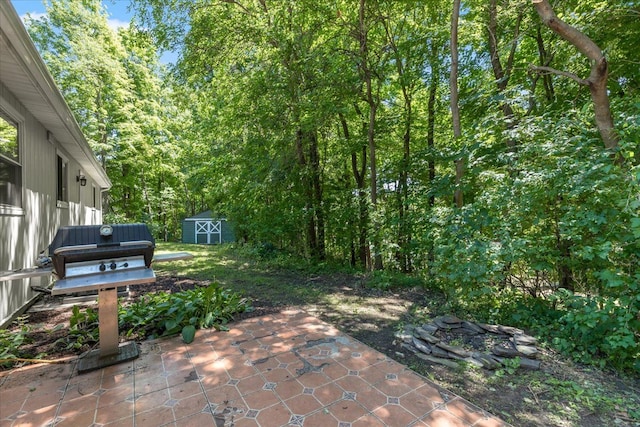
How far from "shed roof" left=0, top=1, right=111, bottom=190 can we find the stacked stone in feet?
14.0

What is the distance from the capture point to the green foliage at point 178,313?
331cm

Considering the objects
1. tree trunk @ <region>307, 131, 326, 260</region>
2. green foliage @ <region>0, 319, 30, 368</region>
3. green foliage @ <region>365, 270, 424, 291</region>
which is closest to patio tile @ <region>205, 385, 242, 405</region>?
green foliage @ <region>0, 319, 30, 368</region>

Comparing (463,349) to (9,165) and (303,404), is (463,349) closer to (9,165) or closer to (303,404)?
(303,404)

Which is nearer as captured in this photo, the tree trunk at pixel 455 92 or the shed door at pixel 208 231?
the tree trunk at pixel 455 92

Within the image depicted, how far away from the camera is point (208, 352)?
287 cm

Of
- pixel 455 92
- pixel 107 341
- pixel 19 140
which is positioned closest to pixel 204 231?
pixel 19 140

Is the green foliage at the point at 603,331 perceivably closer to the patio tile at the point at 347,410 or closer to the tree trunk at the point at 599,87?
the tree trunk at the point at 599,87

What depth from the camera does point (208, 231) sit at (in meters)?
17.9

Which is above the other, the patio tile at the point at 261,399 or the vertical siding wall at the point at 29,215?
the vertical siding wall at the point at 29,215

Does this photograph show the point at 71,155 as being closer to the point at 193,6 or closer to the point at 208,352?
the point at 193,6


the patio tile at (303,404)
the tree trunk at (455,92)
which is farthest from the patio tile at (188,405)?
the tree trunk at (455,92)

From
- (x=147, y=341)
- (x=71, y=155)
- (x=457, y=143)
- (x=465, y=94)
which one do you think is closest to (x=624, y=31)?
(x=465, y=94)

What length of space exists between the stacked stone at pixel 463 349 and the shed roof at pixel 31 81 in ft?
14.0

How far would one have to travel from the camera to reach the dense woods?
2.82m
